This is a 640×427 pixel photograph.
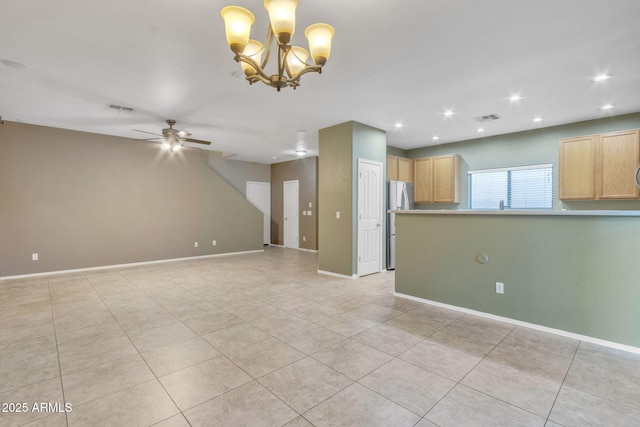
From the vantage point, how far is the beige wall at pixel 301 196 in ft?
28.0

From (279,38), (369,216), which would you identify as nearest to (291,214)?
(369,216)

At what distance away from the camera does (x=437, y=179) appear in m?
6.75

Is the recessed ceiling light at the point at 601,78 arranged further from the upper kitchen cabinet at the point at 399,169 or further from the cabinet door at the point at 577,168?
the upper kitchen cabinet at the point at 399,169

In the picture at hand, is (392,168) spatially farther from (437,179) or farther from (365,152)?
(365,152)

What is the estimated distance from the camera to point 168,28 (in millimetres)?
2486

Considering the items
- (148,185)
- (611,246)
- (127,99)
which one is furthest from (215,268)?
(611,246)

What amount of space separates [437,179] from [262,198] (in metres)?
5.48

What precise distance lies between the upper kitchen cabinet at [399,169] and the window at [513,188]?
1338 millimetres

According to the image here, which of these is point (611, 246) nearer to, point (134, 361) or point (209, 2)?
point (209, 2)

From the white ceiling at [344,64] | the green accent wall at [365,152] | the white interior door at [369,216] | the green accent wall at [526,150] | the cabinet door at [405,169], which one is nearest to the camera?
the white ceiling at [344,64]

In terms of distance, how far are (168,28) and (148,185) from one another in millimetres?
4943

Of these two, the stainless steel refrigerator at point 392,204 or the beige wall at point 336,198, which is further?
the stainless steel refrigerator at point 392,204

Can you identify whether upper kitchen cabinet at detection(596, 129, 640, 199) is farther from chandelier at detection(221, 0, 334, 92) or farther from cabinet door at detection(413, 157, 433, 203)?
chandelier at detection(221, 0, 334, 92)

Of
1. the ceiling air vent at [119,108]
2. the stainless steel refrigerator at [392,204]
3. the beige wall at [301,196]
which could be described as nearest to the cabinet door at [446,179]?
the stainless steel refrigerator at [392,204]
